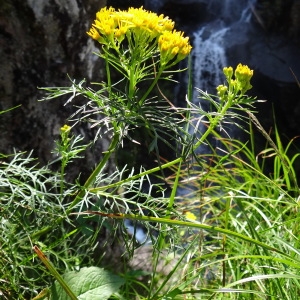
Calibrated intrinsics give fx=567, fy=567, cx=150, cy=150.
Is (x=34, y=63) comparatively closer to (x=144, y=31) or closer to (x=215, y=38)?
(x=144, y=31)

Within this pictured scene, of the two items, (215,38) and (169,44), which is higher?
(169,44)

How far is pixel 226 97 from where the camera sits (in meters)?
1.07

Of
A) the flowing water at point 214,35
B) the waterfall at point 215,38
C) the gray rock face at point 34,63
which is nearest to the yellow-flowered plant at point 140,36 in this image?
the gray rock face at point 34,63

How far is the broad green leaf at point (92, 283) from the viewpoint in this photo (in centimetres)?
120

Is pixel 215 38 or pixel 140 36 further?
pixel 215 38

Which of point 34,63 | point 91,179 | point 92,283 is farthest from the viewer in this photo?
point 34,63

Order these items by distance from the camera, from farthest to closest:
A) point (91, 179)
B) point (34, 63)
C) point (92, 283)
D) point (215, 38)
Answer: point (215, 38) < point (34, 63) < point (92, 283) < point (91, 179)

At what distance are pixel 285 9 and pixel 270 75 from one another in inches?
43.3

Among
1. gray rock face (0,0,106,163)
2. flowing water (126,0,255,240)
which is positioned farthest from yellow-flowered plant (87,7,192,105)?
flowing water (126,0,255,240)

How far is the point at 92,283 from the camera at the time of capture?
122 cm

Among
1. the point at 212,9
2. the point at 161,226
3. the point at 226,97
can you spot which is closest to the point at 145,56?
the point at 226,97

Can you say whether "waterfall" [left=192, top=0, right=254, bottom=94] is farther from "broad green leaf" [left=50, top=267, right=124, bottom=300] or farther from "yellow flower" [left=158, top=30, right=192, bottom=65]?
"yellow flower" [left=158, top=30, right=192, bottom=65]

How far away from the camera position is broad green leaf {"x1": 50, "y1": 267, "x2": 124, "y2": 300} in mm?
1203

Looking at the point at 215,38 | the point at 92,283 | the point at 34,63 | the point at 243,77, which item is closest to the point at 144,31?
the point at 243,77
